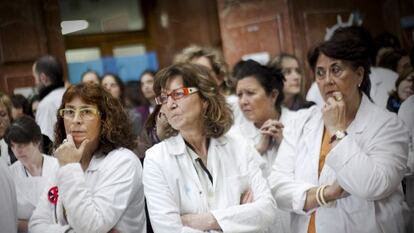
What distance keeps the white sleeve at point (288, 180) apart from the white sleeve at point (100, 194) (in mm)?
553

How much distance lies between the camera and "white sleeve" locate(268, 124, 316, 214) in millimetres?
2145

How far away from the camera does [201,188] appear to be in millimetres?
2033

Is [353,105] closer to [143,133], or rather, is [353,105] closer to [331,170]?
[331,170]

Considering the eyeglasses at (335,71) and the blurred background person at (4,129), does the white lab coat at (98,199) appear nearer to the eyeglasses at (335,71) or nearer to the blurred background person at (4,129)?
the blurred background person at (4,129)

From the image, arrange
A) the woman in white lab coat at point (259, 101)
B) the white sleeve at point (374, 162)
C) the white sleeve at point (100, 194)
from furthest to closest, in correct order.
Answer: the woman in white lab coat at point (259, 101), the white sleeve at point (374, 162), the white sleeve at point (100, 194)

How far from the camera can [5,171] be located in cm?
202

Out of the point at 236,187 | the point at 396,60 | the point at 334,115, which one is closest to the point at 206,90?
the point at 236,187

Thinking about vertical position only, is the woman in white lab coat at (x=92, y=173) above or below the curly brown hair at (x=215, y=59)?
below

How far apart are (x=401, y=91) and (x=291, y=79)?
583 mm

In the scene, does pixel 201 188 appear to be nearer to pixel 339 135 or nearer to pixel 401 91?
pixel 339 135

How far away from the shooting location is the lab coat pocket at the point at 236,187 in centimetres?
208

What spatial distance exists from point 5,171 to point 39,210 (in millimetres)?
186

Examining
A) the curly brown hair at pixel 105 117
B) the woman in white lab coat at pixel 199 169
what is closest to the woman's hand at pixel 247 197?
the woman in white lab coat at pixel 199 169

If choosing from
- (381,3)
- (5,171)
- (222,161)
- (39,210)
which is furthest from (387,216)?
(5,171)
